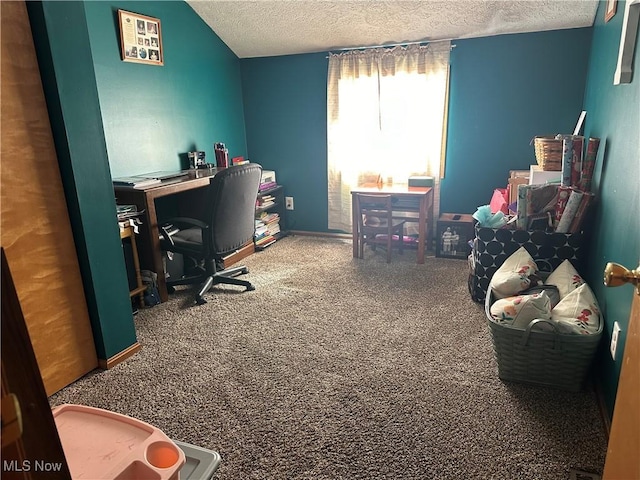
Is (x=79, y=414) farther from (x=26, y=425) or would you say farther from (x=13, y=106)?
(x=13, y=106)

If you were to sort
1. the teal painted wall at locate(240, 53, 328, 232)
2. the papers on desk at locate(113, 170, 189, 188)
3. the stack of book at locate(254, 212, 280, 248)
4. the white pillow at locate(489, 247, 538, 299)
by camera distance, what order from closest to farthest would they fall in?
1. the white pillow at locate(489, 247, 538, 299)
2. the papers on desk at locate(113, 170, 189, 188)
3. the stack of book at locate(254, 212, 280, 248)
4. the teal painted wall at locate(240, 53, 328, 232)

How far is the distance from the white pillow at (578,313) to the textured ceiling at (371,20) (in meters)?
2.24

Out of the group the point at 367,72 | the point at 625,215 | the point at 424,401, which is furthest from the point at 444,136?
the point at 424,401

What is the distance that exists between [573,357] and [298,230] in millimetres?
3203

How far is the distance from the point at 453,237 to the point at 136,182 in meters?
2.56

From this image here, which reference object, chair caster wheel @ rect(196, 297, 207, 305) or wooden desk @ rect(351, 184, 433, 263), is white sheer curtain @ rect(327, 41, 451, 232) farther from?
chair caster wheel @ rect(196, 297, 207, 305)

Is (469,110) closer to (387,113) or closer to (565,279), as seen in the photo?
(387,113)

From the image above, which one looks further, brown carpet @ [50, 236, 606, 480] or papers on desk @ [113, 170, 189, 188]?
papers on desk @ [113, 170, 189, 188]

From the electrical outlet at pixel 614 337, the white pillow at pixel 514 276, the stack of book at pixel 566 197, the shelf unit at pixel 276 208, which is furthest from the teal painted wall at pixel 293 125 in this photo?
the electrical outlet at pixel 614 337

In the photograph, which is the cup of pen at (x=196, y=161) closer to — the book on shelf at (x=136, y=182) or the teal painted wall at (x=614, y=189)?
the book on shelf at (x=136, y=182)

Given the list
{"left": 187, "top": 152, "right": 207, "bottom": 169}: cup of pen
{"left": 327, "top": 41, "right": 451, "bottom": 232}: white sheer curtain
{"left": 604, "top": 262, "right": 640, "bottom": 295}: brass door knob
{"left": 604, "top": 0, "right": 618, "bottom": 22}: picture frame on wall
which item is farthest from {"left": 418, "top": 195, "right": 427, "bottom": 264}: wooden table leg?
{"left": 604, "top": 262, "right": 640, "bottom": 295}: brass door knob

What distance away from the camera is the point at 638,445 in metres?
0.82

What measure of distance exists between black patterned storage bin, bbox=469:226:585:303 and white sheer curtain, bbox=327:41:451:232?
1374mm

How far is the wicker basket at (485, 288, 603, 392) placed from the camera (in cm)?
174
